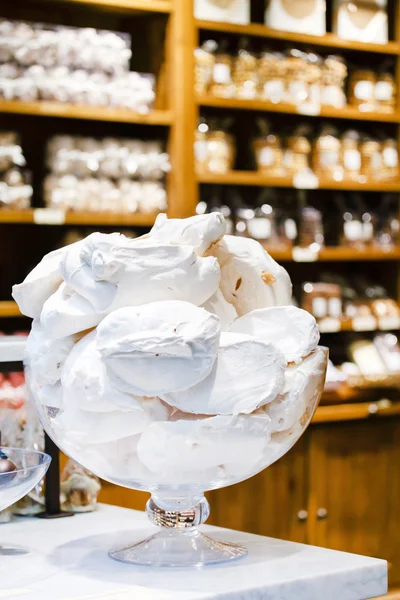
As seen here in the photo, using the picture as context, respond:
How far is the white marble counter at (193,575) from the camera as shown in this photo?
0.90m

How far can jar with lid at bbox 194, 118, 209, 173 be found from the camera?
323 centimetres

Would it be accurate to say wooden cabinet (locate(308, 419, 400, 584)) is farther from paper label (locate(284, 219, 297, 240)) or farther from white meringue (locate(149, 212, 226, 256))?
white meringue (locate(149, 212, 226, 256))

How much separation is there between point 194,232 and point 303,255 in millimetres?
2421

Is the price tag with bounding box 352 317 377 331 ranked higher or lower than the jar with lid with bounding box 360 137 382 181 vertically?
lower

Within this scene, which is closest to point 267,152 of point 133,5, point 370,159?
point 370,159

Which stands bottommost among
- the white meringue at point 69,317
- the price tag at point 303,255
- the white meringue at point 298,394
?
the white meringue at point 298,394

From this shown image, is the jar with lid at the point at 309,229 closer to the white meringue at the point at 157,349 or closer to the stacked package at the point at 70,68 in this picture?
the stacked package at the point at 70,68

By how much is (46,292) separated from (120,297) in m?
0.12

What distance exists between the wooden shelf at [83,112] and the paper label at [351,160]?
0.79 m

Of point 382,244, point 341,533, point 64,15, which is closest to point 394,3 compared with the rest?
point 382,244

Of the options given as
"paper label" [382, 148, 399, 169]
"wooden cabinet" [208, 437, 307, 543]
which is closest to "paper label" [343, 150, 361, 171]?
"paper label" [382, 148, 399, 169]

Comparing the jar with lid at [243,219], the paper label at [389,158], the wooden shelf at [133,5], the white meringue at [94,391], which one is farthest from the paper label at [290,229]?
the white meringue at [94,391]

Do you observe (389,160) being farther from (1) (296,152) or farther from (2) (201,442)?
(2) (201,442)

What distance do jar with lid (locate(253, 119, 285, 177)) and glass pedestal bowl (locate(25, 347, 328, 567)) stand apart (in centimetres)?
247
